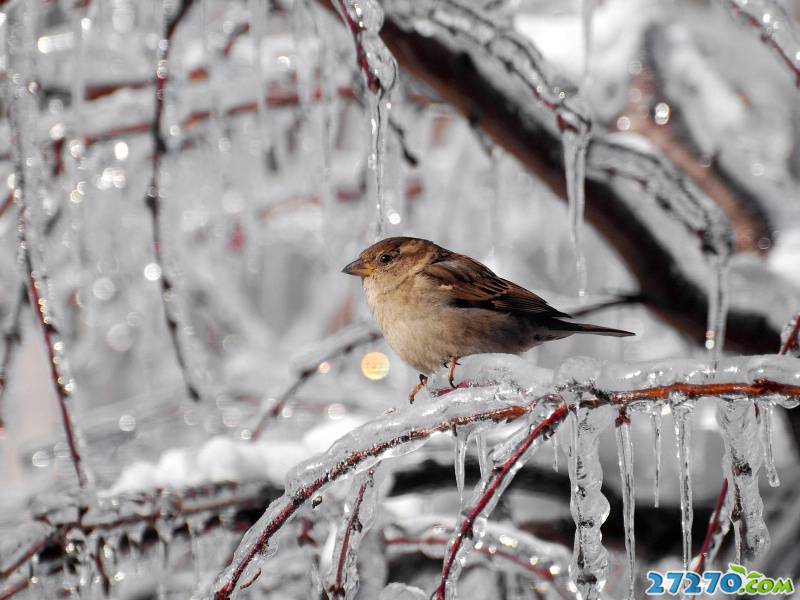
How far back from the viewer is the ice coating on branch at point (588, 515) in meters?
1.22

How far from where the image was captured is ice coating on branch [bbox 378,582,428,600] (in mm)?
1384

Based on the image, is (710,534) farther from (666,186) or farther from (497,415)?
(666,186)

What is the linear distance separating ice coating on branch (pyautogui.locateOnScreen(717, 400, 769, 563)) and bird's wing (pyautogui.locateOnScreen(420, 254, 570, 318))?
39.9 inches

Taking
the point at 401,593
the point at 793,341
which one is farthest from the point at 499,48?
the point at 401,593

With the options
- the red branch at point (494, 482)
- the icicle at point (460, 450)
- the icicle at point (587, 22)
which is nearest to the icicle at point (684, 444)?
the red branch at point (494, 482)

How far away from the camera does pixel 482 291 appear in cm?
228

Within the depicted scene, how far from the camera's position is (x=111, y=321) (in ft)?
18.4

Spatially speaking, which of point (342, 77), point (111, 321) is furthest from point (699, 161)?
point (111, 321)

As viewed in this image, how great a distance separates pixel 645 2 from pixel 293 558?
3764 mm

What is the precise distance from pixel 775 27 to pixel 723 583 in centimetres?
118

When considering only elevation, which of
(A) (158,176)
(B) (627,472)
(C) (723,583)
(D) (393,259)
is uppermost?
(A) (158,176)

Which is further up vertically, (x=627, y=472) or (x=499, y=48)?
(x=499, y=48)

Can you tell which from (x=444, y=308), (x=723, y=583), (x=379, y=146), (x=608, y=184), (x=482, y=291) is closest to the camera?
(x=379, y=146)

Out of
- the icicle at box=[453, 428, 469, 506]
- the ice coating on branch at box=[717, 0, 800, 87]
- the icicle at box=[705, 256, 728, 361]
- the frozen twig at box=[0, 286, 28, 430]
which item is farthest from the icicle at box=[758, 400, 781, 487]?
the frozen twig at box=[0, 286, 28, 430]
